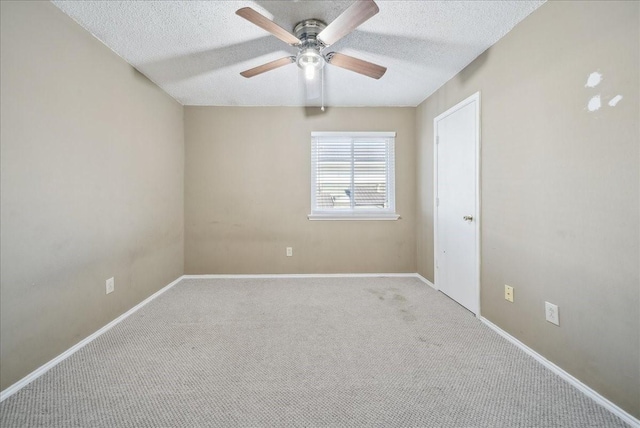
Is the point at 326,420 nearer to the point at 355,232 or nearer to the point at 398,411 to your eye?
the point at 398,411

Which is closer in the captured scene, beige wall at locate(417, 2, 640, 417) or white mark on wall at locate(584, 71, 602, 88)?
beige wall at locate(417, 2, 640, 417)

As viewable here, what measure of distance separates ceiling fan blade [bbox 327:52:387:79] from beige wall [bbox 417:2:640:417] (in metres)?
1.00

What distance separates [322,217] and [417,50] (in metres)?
2.16

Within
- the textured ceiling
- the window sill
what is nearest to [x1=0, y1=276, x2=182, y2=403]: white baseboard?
the window sill

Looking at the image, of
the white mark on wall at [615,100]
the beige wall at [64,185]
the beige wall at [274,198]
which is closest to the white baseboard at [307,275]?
the beige wall at [274,198]

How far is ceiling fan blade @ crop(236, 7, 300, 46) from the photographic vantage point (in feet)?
4.79

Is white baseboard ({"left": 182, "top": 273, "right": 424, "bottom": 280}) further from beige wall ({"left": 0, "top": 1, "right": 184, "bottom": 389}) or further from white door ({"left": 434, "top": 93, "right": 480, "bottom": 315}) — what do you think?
beige wall ({"left": 0, "top": 1, "right": 184, "bottom": 389})

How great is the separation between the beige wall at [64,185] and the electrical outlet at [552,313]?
325 centimetres

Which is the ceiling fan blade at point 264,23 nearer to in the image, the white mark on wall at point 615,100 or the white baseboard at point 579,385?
the white mark on wall at point 615,100

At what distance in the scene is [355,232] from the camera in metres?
3.58

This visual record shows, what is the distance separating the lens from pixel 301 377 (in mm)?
1533

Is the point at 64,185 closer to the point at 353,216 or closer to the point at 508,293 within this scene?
the point at 353,216

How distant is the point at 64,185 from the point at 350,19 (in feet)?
7.24

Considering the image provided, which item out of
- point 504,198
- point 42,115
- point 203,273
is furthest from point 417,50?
point 203,273
